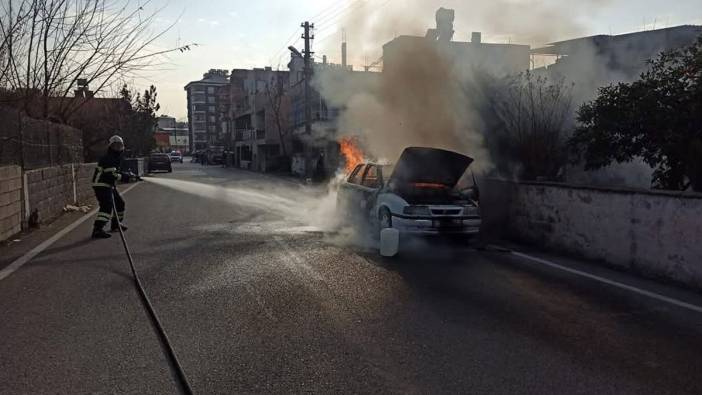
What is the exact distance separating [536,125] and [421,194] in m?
4.63

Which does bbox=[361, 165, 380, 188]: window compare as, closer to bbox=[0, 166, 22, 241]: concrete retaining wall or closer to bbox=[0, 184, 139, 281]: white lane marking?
bbox=[0, 184, 139, 281]: white lane marking

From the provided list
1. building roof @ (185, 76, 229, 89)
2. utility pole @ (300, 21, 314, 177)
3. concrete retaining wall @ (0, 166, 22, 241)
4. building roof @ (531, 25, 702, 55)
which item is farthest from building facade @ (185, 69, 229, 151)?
concrete retaining wall @ (0, 166, 22, 241)

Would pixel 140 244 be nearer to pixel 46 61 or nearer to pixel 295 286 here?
pixel 295 286

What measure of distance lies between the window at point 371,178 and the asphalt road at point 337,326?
1.87 meters

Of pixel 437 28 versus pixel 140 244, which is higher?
pixel 437 28

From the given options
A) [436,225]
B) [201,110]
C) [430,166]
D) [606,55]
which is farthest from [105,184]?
[201,110]

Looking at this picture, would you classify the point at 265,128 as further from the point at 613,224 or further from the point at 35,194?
the point at 613,224

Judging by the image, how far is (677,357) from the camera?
379cm

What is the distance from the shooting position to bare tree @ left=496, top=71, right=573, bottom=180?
447 inches

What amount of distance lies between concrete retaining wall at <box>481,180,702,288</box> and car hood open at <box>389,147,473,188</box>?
4.24ft

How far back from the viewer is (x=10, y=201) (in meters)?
8.38

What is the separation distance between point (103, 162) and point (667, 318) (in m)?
8.27

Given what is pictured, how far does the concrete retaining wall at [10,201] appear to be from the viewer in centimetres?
798

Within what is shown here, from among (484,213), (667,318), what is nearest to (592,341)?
(667,318)
